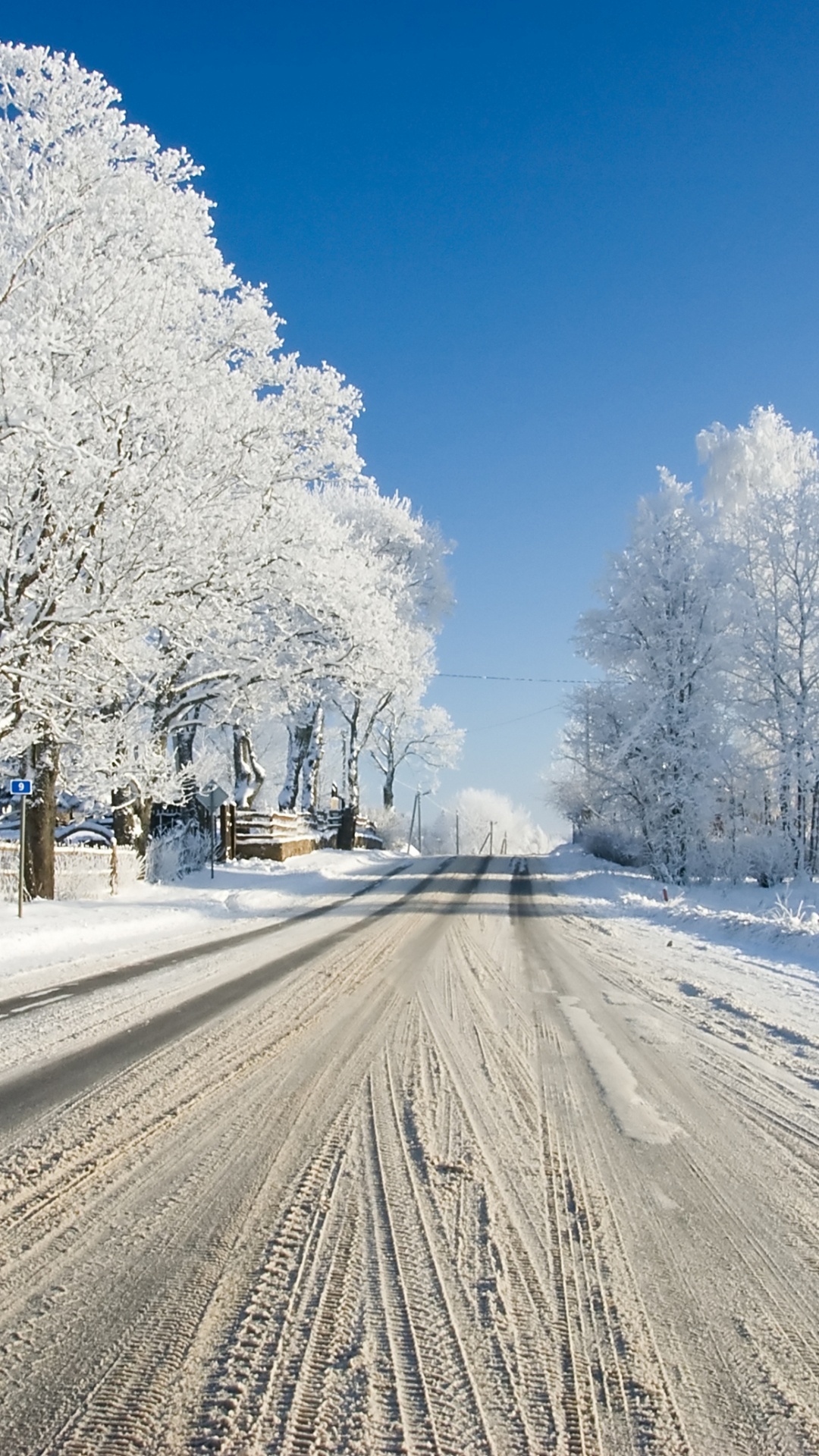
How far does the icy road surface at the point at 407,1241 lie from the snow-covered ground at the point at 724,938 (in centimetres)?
186

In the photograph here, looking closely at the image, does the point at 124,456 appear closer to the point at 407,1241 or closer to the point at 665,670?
the point at 407,1241

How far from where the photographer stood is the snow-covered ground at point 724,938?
797cm

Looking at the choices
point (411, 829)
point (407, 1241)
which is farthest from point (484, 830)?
point (407, 1241)

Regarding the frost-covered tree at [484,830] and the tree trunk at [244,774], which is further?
the frost-covered tree at [484,830]

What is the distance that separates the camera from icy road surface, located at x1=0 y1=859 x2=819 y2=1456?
6.70 feet

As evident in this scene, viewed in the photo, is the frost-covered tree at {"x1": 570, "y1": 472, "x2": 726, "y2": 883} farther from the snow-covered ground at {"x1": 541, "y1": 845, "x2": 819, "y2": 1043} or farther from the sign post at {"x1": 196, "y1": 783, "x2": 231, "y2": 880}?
the sign post at {"x1": 196, "y1": 783, "x2": 231, "y2": 880}

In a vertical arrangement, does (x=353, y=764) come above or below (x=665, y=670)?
below

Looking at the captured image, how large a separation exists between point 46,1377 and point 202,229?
51.7ft

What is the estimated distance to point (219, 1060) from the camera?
5215 millimetres

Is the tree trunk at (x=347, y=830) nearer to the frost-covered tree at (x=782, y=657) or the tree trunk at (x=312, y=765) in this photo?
the tree trunk at (x=312, y=765)

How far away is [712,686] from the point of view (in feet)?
80.0

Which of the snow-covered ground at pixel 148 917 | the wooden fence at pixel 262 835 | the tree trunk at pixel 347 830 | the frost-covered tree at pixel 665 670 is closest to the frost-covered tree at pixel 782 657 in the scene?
the frost-covered tree at pixel 665 670

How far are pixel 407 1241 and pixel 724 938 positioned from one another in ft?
37.9

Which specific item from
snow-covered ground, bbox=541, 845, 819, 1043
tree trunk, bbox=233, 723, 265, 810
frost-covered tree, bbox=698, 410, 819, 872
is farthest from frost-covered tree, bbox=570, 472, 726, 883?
tree trunk, bbox=233, 723, 265, 810
